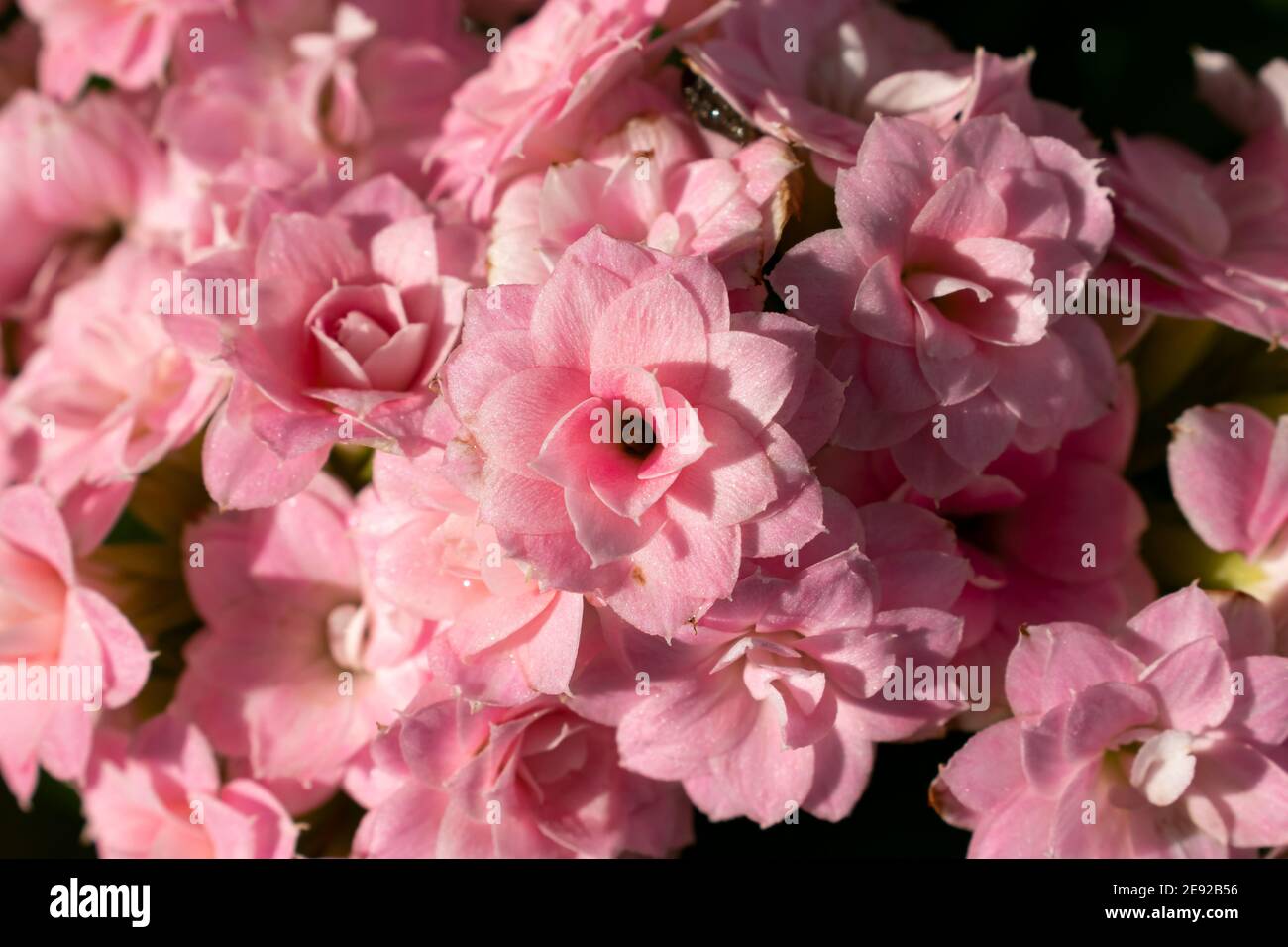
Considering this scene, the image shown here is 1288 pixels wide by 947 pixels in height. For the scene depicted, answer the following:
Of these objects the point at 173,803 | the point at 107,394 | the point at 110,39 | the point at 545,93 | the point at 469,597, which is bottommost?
the point at 173,803

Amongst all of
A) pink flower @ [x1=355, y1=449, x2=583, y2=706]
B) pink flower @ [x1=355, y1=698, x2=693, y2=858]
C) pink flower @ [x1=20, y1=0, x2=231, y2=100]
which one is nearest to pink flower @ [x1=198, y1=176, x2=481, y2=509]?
pink flower @ [x1=355, y1=449, x2=583, y2=706]

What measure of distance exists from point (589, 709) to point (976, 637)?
19 cm

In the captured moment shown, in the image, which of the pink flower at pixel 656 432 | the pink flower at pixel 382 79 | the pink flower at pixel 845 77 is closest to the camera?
the pink flower at pixel 656 432

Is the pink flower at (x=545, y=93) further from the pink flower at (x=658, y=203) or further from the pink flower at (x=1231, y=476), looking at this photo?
the pink flower at (x=1231, y=476)

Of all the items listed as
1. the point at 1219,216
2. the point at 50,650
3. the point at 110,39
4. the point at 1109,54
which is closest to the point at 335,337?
the point at 50,650

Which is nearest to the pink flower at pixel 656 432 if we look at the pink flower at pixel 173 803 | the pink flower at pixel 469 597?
the pink flower at pixel 469 597

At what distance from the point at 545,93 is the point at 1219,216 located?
378mm

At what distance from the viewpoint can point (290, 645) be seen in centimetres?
67

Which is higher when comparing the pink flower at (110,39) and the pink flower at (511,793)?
the pink flower at (110,39)

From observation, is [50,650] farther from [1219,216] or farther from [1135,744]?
Answer: [1219,216]

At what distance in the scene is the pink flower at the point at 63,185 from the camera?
0.84 meters

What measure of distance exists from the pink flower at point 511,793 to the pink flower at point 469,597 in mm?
32

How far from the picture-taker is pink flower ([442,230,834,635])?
1.52 feet

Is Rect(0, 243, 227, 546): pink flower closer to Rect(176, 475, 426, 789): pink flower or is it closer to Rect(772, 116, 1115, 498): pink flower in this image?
Rect(176, 475, 426, 789): pink flower
